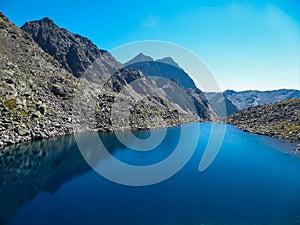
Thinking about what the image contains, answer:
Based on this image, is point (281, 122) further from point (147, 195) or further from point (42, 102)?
point (42, 102)

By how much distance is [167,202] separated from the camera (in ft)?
102

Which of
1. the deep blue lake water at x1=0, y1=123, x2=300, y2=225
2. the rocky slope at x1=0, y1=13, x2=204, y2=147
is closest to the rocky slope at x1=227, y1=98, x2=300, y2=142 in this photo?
the deep blue lake water at x1=0, y1=123, x2=300, y2=225

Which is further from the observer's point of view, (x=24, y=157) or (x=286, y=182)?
(x=24, y=157)

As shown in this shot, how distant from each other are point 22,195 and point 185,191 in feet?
75.9

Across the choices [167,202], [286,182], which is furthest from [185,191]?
[286,182]

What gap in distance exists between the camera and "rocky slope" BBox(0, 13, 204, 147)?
67.0 metres

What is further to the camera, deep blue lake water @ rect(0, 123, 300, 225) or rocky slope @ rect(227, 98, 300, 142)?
rocky slope @ rect(227, 98, 300, 142)

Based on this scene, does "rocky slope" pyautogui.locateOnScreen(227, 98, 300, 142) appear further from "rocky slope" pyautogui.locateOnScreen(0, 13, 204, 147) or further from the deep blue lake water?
"rocky slope" pyautogui.locateOnScreen(0, 13, 204, 147)

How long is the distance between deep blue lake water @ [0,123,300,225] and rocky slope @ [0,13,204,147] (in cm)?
1548

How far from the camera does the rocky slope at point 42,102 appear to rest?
220 ft

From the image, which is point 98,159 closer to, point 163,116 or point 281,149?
point 281,149

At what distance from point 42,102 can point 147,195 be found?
64895 mm

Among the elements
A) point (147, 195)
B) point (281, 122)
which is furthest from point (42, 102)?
point (281, 122)

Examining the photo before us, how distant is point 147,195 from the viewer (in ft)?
110
